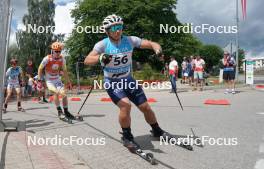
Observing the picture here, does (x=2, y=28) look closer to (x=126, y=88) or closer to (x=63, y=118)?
(x=126, y=88)

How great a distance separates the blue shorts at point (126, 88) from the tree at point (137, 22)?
52.1 metres

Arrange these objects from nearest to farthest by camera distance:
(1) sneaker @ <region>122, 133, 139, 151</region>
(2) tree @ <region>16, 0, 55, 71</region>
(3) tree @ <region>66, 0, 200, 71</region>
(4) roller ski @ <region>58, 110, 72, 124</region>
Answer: (1) sneaker @ <region>122, 133, 139, 151</region> → (4) roller ski @ <region>58, 110, 72, 124</region> → (3) tree @ <region>66, 0, 200, 71</region> → (2) tree @ <region>16, 0, 55, 71</region>

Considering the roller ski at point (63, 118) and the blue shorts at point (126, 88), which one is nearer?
the blue shorts at point (126, 88)

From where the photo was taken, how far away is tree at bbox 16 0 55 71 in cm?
8131

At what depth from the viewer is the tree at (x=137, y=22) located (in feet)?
201

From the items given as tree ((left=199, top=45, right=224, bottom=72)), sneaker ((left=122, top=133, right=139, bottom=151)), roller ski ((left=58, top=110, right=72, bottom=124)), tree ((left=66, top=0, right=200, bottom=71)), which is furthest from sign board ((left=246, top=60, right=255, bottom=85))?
tree ((left=199, top=45, right=224, bottom=72))

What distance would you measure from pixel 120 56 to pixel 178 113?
18.5 ft

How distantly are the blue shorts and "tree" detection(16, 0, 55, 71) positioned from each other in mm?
75251

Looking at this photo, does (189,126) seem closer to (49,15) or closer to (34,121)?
(34,121)

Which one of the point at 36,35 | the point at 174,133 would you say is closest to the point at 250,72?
the point at 174,133

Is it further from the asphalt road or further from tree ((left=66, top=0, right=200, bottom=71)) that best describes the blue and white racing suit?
tree ((left=66, top=0, right=200, bottom=71))

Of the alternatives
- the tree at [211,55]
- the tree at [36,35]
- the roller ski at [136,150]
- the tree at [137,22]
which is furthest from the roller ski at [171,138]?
the tree at [211,55]

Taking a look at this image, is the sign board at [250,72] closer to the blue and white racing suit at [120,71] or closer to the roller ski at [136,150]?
the blue and white racing suit at [120,71]

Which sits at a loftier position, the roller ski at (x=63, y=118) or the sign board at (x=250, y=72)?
the sign board at (x=250, y=72)
